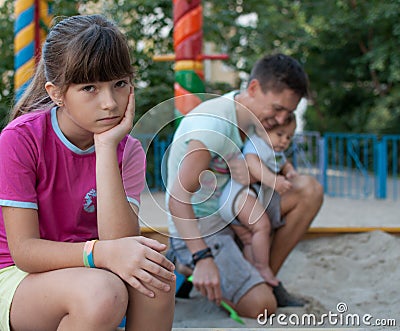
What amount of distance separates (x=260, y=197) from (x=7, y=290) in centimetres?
122

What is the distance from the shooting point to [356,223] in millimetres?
4379

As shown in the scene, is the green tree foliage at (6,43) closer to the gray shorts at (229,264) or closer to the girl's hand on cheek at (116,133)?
the gray shorts at (229,264)

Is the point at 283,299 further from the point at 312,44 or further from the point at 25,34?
the point at 312,44

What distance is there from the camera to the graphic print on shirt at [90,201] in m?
1.58

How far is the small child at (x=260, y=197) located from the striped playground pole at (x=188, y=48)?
2.83ft

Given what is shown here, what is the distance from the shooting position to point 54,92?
148 centimetres

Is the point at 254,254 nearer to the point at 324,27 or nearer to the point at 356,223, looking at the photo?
the point at 356,223

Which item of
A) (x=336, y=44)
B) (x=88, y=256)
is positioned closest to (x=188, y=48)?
(x=88, y=256)

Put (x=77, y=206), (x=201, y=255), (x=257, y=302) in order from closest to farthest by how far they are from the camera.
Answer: (x=77, y=206) → (x=201, y=255) → (x=257, y=302)

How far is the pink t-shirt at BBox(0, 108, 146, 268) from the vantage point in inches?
56.5

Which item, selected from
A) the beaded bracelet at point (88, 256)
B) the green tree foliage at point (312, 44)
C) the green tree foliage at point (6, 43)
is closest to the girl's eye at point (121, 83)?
the beaded bracelet at point (88, 256)

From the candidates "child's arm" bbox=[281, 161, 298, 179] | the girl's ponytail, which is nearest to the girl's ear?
the girl's ponytail

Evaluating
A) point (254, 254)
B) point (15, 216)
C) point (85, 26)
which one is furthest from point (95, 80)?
point (254, 254)

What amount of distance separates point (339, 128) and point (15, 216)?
10123 millimetres
